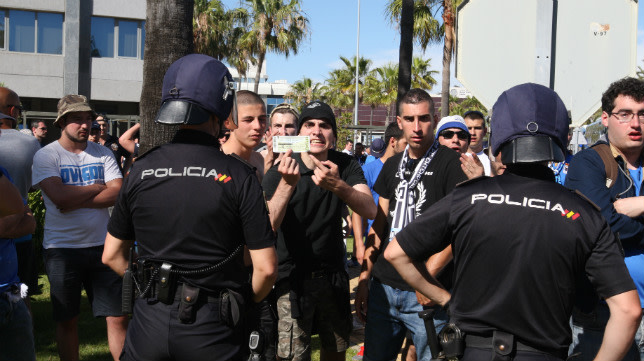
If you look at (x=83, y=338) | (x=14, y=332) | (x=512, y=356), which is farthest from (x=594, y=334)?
(x=83, y=338)

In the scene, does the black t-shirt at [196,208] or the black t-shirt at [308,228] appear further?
the black t-shirt at [308,228]

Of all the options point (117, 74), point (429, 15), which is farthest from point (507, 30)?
point (117, 74)

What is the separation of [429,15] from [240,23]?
680 inches

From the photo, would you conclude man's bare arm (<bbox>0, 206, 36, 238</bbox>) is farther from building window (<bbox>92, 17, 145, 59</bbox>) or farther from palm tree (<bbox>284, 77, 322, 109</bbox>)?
palm tree (<bbox>284, 77, 322, 109</bbox>)

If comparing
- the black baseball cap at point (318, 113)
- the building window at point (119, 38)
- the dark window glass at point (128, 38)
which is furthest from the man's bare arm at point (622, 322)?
the dark window glass at point (128, 38)

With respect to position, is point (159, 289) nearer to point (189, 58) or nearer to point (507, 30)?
point (189, 58)

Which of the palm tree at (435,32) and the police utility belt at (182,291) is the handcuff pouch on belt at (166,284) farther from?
the palm tree at (435,32)

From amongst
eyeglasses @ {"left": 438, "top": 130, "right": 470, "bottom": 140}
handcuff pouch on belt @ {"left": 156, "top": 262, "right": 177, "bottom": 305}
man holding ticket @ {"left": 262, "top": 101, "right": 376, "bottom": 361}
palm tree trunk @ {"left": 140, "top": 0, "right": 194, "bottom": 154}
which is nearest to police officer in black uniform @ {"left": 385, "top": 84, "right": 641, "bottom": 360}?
handcuff pouch on belt @ {"left": 156, "top": 262, "right": 177, "bottom": 305}

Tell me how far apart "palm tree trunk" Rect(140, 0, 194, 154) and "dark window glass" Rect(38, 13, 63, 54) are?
86.0 ft

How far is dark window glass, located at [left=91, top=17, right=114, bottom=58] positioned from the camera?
2928 centimetres

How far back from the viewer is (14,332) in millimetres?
3033

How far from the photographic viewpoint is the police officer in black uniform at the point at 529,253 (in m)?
2.30

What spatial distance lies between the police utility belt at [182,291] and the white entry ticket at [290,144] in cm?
115

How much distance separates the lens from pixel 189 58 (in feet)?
9.57
